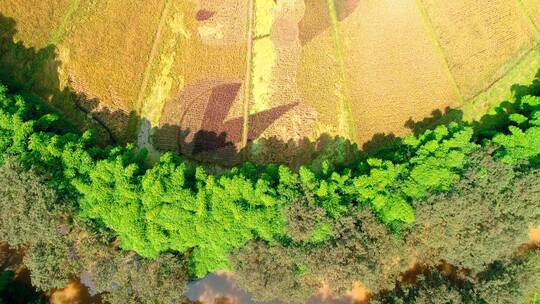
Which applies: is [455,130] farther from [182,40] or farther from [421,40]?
[182,40]

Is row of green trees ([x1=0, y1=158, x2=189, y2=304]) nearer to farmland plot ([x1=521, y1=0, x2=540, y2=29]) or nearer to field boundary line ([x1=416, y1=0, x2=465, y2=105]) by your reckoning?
field boundary line ([x1=416, y1=0, x2=465, y2=105])

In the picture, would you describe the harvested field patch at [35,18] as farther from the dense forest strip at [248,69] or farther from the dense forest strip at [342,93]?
the dense forest strip at [342,93]

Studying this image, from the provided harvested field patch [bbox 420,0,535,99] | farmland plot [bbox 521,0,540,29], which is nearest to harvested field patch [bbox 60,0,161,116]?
harvested field patch [bbox 420,0,535,99]

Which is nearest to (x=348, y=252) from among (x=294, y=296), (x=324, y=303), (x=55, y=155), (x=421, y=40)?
(x=294, y=296)

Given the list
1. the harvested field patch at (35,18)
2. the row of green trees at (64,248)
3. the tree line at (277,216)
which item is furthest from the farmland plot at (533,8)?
the harvested field patch at (35,18)

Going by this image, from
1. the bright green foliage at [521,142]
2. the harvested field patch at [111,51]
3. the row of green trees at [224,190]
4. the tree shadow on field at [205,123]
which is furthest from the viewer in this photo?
the harvested field patch at [111,51]
